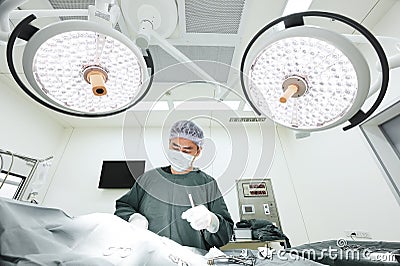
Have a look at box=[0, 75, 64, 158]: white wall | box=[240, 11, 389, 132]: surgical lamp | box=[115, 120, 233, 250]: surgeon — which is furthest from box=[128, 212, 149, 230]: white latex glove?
box=[0, 75, 64, 158]: white wall

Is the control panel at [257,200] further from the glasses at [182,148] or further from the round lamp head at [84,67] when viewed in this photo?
the round lamp head at [84,67]

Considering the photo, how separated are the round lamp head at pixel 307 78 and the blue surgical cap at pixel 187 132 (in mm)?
786

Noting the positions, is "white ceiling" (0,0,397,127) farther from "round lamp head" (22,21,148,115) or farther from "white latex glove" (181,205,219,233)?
"round lamp head" (22,21,148,115)

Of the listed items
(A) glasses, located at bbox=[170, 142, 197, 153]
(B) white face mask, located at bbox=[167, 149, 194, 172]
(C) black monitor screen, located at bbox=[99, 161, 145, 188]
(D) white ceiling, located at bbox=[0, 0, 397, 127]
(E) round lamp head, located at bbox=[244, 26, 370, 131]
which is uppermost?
(D) white ceiling, located at bbox=[0, 0, 397, 127]

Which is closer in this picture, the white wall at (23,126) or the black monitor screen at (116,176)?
the white wall at (23,126)

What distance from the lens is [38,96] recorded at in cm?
43

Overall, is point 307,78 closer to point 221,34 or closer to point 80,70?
point 80,70

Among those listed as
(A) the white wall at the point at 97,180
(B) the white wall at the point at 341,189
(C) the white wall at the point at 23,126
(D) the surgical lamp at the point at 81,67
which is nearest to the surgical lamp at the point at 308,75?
(D) the surgical lamp at the point at 81,67

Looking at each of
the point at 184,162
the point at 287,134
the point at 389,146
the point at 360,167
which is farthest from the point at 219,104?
the point at 287,134

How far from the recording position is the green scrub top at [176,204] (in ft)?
3.29

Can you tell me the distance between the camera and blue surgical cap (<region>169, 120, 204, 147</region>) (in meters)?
1.20

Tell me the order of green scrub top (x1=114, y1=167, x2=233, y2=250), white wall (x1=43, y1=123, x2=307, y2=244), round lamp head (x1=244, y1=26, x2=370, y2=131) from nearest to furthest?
round lamp head (x1=244, y1=26, x2=370, y2=131) → green scrub top (x1=114, y1=167, x2=233, y2=250) → white wall (x1=43, y1=123, x2=307, y2=244)

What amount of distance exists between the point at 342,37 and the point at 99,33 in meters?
0.41

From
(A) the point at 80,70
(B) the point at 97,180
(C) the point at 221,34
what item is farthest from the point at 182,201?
(B) the point at 97,180
